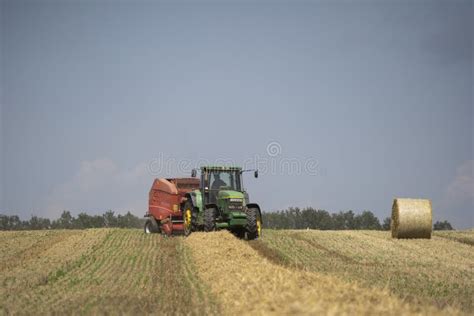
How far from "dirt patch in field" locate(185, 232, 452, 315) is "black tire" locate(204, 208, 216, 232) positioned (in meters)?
5.12

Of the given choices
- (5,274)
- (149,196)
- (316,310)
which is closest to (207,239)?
(5,274)

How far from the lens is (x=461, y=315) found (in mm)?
7426

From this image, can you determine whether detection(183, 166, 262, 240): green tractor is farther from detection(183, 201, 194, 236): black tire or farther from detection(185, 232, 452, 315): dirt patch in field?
detection(185, 232, 452, 315): dirt patch in field

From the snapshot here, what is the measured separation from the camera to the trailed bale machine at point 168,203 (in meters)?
22.9

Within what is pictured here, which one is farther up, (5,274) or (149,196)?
(149,196)

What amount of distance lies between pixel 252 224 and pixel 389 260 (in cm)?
493

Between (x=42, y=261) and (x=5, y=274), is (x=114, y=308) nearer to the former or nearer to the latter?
(x=5, y=274)

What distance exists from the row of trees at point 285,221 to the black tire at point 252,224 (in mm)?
32671

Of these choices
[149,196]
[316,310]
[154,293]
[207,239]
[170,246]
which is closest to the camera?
[316,310]

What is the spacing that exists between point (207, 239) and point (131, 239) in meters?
5.89

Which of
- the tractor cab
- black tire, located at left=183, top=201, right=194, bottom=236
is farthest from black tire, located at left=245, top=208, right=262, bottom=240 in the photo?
black tire, located at left=183, top=201, right=194, bottom=236

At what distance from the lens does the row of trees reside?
54.9 m

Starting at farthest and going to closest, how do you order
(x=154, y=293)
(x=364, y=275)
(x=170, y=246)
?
(x=170, y=246), (x=364, y=275), (x=154, y=293)

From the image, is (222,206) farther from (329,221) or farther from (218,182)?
(329,221)
